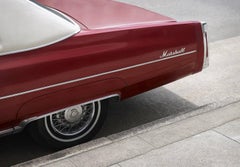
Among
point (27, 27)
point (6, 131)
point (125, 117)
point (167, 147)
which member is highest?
point (27, 27)

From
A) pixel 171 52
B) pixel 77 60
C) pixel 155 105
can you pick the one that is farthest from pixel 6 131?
pixel 155 105

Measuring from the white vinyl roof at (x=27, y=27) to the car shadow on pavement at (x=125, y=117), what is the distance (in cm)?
101

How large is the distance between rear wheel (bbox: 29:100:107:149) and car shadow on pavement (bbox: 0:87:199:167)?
164mm

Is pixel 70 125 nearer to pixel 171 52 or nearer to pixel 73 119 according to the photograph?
pixel 73 119

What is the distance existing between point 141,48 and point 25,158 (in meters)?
1.36

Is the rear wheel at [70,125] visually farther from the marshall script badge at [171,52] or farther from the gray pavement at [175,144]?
the marshall script badge at [171,52]

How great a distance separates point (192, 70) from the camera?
13.8ft

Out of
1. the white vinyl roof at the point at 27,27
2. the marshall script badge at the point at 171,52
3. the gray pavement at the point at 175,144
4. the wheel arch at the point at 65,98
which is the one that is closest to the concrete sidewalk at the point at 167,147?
the gray pavement at the point at 175,144

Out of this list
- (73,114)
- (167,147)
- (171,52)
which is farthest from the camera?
(171,52)

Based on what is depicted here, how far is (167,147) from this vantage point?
3479 mm

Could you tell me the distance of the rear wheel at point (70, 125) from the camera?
3531 mm

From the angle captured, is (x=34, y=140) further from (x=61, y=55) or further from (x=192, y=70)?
(x=192, y=70)

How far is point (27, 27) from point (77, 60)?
454 mm

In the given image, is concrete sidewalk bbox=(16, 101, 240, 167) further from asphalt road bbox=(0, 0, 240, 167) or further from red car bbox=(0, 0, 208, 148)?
asphalt road bbox=(0, 0, 240, 167)
